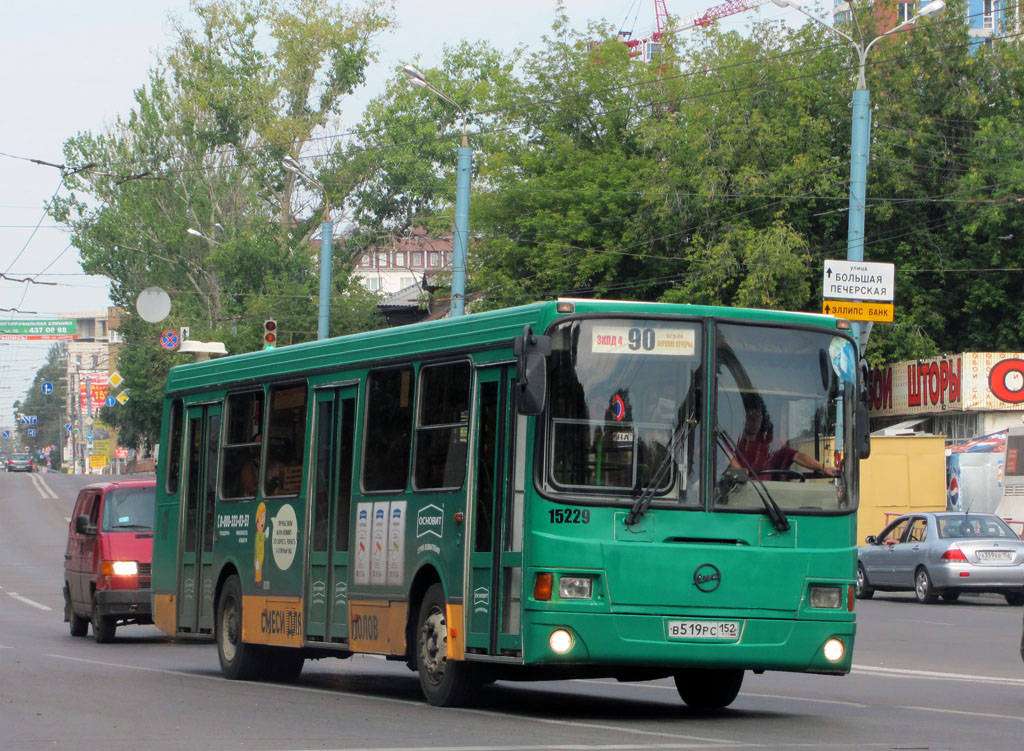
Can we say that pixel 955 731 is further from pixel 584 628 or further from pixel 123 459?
pixel 123 459

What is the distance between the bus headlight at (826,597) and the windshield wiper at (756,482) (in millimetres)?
470

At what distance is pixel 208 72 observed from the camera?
66.9 m

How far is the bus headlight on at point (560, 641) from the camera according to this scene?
10.5 metres

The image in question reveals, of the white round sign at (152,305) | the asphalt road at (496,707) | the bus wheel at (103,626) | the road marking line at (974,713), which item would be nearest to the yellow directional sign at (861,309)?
the asphalt road at (496,707)

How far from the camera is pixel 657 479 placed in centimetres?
1071

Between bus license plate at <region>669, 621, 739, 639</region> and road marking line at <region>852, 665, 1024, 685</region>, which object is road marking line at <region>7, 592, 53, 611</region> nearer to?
road marking line at <region>852, 665, 1024, 685</region>

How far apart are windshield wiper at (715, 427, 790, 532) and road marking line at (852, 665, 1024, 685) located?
4.64m

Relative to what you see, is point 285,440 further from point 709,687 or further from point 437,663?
point 709,687

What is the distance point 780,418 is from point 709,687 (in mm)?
2282

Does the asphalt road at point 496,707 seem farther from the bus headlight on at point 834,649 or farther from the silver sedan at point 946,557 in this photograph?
the silver sedan at point 946,557

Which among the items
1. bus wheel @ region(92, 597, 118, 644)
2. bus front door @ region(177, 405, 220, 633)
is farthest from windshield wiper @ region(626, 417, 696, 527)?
bus wheel @ region(92, 597, 118, 644)

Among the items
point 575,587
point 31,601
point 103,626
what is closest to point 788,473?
point 575,587

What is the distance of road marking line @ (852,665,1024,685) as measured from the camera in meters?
14.8

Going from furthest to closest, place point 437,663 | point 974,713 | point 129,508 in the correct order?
point 129,508
point 974,713
point 437,663
